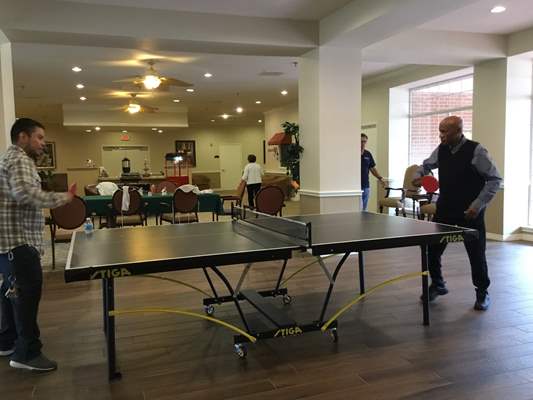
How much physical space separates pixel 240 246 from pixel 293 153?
366cm

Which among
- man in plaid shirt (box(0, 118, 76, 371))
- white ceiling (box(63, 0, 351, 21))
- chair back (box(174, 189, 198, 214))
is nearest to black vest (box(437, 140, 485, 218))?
white ceiling (box(63, 0, 351, 21))

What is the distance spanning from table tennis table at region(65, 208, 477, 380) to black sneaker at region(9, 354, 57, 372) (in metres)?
0.37

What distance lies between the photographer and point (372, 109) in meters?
9.44

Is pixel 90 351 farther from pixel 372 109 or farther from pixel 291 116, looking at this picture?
pixel 291 116

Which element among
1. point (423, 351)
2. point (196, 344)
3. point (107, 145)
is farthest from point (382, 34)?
point (107, 145)

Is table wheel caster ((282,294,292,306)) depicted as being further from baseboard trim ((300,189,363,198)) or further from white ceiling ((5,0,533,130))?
white ceiling ((5,0,533,130))

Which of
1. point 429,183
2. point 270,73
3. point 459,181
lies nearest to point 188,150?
point 270,73

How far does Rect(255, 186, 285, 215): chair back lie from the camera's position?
638 cm

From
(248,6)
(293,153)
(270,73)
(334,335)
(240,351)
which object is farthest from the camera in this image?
(270,73)

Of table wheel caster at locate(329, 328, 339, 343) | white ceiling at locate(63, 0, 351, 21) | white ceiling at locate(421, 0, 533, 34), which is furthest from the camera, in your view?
white ceiling at locate(421, 0, 533, 34)

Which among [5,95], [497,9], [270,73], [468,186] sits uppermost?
[497,9]

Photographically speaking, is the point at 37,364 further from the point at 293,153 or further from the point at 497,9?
the point at 497,9

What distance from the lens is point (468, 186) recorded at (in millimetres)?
3627

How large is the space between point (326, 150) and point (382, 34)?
4.93 ft
